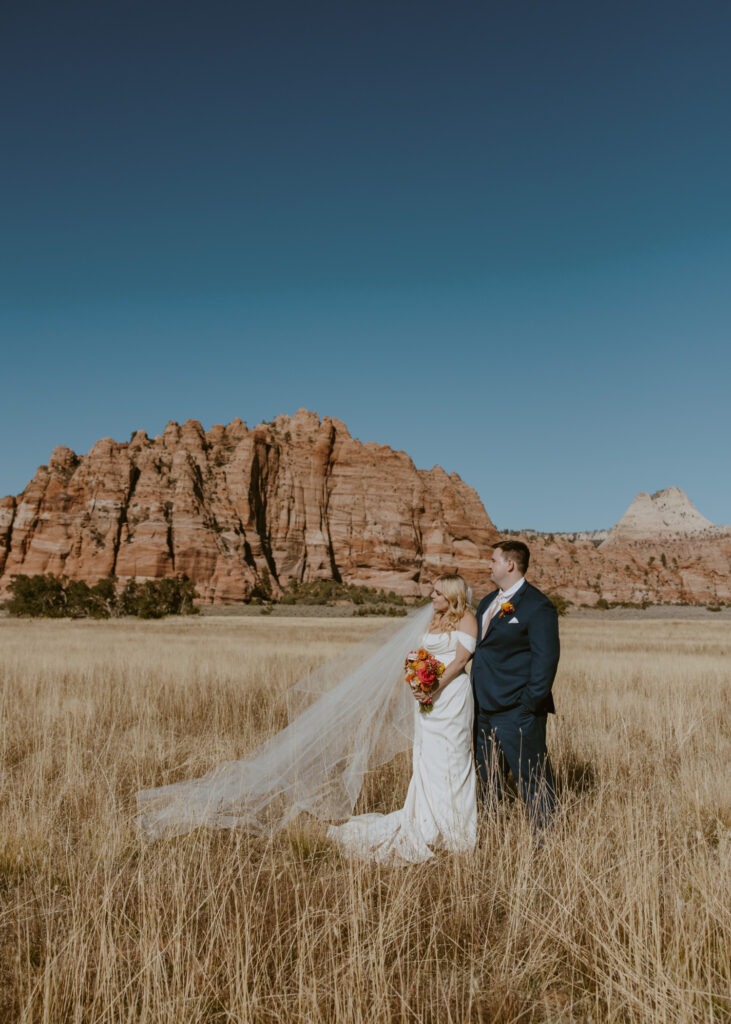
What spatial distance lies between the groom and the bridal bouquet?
475mm

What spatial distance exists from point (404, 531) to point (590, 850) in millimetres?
97941

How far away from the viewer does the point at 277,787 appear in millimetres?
5012

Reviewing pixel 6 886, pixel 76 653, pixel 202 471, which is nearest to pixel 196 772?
pixel 6 886

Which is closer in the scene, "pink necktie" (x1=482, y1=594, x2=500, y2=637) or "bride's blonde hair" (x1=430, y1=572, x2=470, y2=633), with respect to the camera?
"bride's blonde hair" (x1=430, y1=572, x2=470, y2=633)

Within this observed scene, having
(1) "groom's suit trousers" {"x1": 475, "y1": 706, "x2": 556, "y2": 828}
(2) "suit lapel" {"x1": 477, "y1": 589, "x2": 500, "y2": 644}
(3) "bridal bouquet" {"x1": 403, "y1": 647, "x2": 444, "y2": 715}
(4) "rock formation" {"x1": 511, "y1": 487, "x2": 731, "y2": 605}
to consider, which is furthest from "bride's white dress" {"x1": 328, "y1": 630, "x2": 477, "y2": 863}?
(4) "rock formation" {"x1": 511, "y1": 487, "x2": 731, "y2": 605}

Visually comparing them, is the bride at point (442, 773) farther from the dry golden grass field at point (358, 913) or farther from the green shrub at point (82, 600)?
the green shrub at point (82, 600)

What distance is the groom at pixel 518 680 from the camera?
438 cm

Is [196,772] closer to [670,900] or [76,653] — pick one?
[670,900]

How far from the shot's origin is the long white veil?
181 inches

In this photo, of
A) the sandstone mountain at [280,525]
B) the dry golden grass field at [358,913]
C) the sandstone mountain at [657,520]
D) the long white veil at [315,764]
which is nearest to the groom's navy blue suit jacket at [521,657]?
the dry golden grass field at [358,913]

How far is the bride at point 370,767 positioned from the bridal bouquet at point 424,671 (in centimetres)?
7

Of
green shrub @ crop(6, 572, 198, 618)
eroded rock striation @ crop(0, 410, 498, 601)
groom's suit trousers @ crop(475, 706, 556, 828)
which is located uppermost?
eroded rock striation @ crop(0, 410, 498, 601)

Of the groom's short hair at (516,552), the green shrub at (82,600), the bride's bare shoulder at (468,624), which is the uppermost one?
the groom's short hair at (516,552)

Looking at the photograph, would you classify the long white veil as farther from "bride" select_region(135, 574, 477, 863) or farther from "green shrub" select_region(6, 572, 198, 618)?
"green shrub" select_region(6, 572, 198, 618)
